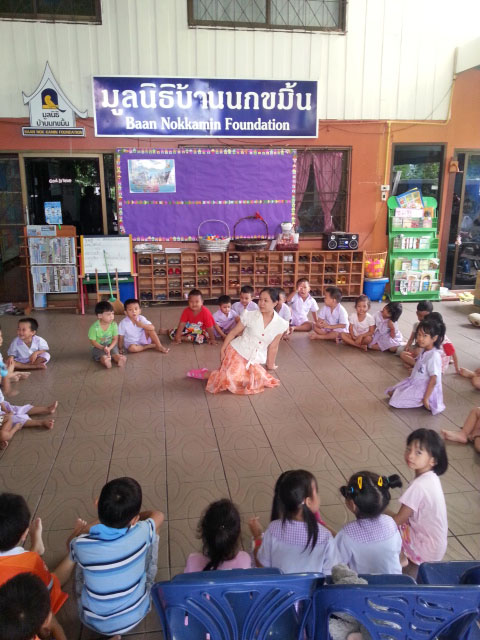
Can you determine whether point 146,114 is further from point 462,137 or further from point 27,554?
point 27,554

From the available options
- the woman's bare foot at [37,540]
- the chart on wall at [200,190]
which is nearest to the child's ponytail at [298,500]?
the woman's bare foot at [37,540]

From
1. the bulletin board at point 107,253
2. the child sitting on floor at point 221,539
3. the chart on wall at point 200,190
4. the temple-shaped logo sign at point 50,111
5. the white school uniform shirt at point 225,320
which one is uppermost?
the temple-shaped logo sign at point 50,111

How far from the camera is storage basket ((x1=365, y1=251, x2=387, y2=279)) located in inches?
360

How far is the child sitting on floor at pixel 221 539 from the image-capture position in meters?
2.06

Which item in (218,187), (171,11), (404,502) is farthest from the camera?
(218,187)

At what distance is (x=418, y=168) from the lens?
9219mm

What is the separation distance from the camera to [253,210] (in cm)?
888

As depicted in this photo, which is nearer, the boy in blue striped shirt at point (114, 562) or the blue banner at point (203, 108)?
the boy in blue striped shirt at point (114, 562)

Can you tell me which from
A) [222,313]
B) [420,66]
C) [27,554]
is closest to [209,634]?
[27,554]

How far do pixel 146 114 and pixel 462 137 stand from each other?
537cm

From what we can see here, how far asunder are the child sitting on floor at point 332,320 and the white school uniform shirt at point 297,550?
445cm

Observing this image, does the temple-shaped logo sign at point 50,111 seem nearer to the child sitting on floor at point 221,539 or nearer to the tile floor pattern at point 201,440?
the tile floor pattern at point 201,440

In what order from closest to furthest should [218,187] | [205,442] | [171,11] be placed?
[205,442] → [171,11] → [218,187]

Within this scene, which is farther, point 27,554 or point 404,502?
point 404,502
